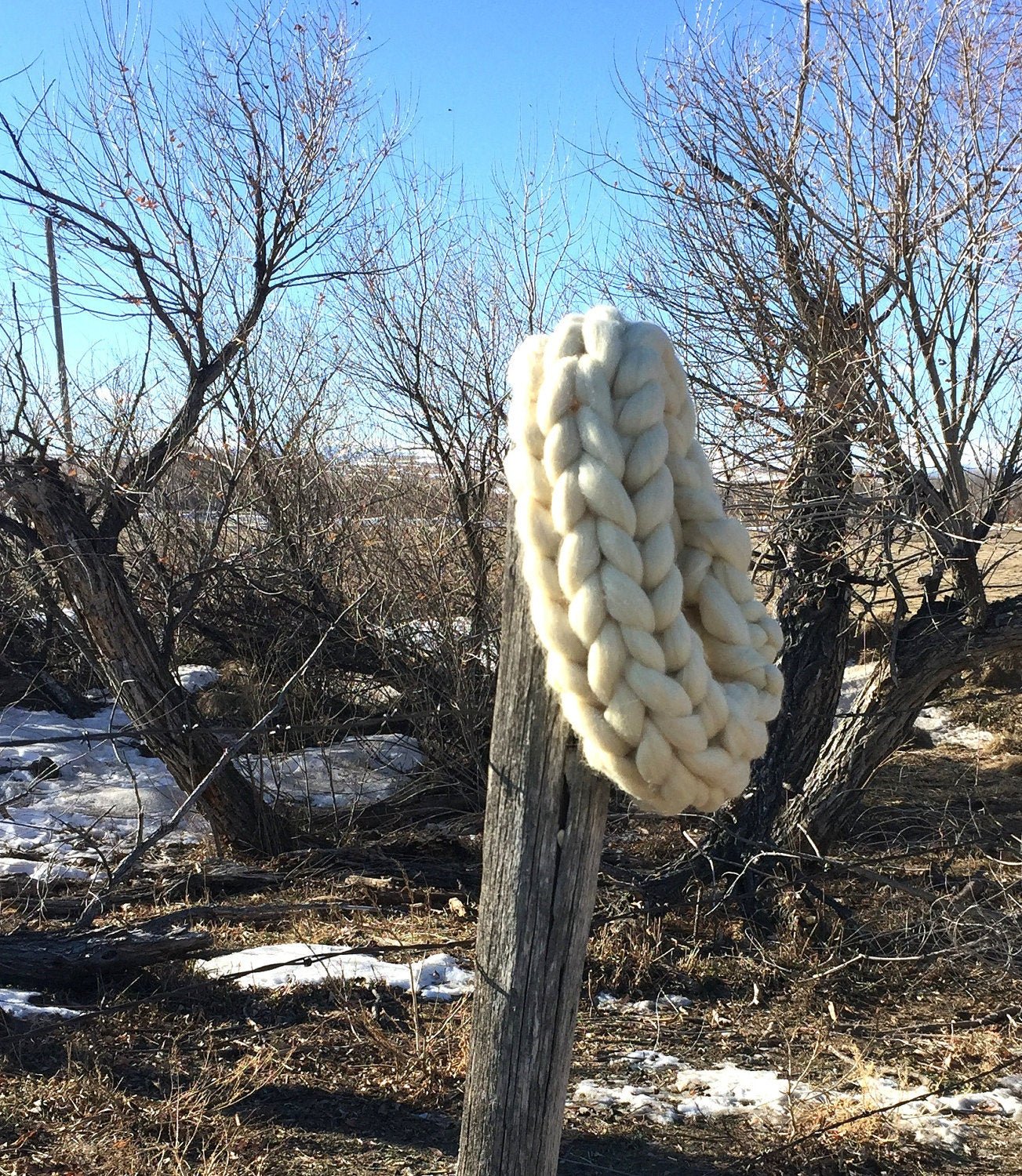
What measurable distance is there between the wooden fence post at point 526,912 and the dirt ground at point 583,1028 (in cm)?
137

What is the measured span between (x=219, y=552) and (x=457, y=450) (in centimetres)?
196

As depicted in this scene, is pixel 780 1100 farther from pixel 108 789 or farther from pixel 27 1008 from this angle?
pixel 108 789

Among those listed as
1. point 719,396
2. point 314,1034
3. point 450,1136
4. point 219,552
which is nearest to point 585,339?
point 450,1136

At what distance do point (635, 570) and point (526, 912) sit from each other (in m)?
0.70

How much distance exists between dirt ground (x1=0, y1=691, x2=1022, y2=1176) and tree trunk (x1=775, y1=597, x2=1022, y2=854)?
1.02ft

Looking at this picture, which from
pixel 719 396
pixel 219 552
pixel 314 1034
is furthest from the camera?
pixel 219 552

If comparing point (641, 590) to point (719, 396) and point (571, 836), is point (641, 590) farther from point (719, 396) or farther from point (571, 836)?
point (719, 396)

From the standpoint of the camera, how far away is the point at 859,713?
516 cm

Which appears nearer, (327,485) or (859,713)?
(859,713)

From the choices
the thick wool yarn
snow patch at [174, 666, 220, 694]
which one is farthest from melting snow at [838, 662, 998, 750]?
the thick wool yarn

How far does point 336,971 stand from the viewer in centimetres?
420

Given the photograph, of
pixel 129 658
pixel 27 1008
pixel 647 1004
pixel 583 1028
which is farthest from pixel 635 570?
pixel 129 658

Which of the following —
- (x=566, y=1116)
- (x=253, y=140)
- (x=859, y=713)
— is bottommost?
(x=566, y=1116)

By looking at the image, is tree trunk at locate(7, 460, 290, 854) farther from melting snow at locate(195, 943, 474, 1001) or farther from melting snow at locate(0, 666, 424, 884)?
melting snow at locate(195, 943, 474, 1001)
